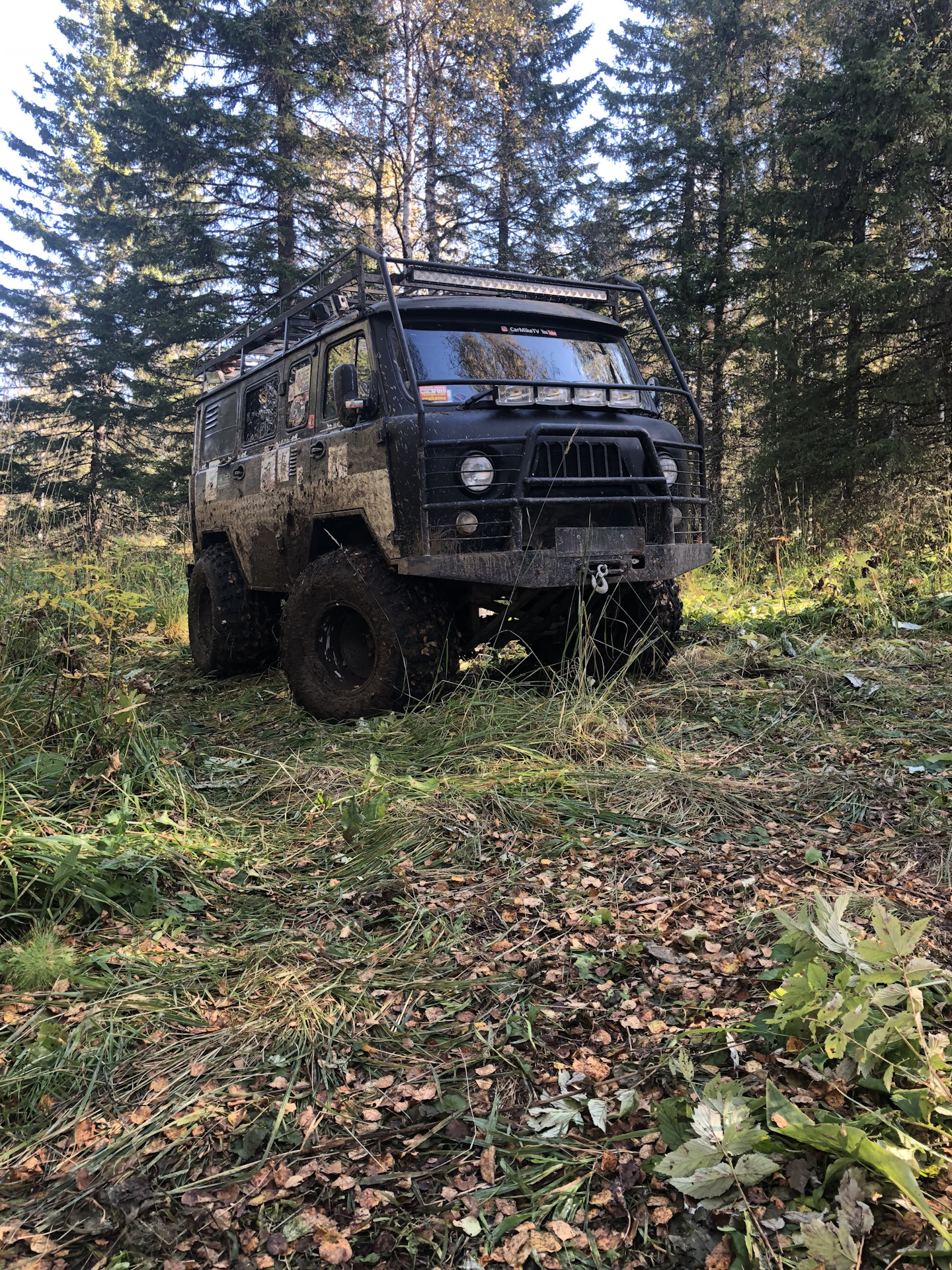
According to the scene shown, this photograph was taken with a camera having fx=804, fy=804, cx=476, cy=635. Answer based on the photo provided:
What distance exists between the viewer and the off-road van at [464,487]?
426cm

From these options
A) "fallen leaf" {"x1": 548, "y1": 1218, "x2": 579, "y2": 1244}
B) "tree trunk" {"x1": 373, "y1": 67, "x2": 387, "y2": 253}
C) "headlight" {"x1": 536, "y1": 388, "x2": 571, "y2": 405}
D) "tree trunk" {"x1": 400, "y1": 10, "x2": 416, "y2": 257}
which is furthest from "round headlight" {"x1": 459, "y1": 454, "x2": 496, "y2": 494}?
"tree trunk" {"x1": 400, "y1": 10, "x2": 416, "y2": 257}

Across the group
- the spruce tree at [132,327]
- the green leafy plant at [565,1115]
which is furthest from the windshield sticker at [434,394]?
the spruce tree at [132,327]

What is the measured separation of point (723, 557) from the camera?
9.91 meters

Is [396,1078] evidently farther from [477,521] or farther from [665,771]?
[477,521]

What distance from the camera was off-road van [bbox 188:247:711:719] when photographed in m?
4.26

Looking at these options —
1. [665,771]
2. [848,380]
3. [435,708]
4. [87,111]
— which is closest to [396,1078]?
[665,771]

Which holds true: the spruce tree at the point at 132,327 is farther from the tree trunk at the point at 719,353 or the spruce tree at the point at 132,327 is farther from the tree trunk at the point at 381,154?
the tree trunk at the point at 719,353

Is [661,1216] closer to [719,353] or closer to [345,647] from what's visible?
[345,647]

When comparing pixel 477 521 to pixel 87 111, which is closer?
pixel 477 521

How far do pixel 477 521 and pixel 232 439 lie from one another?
3.36 meters

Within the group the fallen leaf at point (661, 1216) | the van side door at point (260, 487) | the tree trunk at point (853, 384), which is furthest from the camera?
the tree trunk at point (853, 384)

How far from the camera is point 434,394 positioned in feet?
14.6

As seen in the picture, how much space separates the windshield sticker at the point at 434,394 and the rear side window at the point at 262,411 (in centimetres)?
180

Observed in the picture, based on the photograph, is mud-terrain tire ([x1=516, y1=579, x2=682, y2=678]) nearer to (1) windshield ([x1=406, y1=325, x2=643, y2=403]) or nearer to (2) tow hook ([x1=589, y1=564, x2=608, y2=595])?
(2) tow hook ([x1=589, y1=564, x2=608, y2=595])
